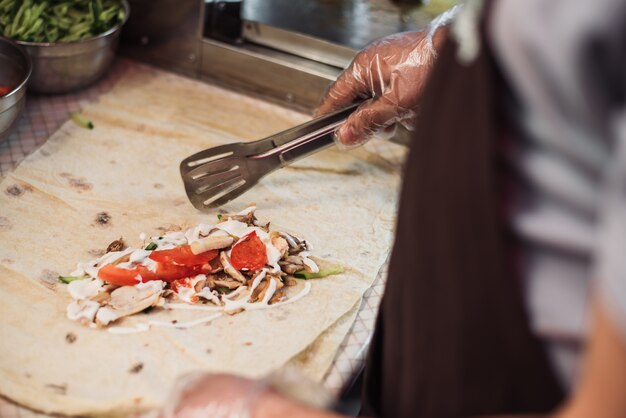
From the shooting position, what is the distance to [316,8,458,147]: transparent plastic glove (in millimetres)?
1375

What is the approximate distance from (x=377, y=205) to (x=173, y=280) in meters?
0.50

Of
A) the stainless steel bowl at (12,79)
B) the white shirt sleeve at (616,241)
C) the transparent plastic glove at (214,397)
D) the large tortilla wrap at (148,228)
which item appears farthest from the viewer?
the stainless steel bowl at (12,79)

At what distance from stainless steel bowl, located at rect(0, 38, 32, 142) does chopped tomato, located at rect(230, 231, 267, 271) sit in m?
0.58

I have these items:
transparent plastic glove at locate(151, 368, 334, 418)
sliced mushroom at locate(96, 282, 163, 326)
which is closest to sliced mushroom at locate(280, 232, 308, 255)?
sliced mushroom at locate(96, 282, 163, 326)

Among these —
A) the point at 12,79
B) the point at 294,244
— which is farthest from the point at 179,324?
the point at 12,79

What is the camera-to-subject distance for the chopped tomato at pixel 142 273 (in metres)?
1.27

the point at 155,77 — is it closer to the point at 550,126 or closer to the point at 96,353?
the point at 96,353

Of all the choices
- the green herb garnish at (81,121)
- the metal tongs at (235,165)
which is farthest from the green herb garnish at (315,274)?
the green herb garnish at (81,121)

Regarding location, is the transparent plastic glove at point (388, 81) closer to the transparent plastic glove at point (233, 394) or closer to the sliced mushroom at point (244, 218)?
the sliced mushroom at point (244, 218)

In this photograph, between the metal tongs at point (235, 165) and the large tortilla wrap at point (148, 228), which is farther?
the metal tongs at point (235, 165)

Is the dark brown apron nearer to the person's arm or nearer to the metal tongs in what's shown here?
the person's arm

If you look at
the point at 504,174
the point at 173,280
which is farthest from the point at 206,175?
the point at 504,174

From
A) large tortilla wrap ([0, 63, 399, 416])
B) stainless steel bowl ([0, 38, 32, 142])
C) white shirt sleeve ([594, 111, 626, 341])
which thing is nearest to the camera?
white shirt sleeve ([594, 111, 626, 341])

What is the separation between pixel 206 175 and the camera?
148 cm
